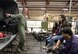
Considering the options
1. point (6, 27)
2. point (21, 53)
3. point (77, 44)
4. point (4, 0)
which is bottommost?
point (21, 53)

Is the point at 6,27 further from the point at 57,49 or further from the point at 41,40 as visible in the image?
the point at 41,40

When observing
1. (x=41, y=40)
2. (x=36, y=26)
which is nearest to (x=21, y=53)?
(x=41, y=40)


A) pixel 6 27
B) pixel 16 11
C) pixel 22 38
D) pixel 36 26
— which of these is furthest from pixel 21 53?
pixel 36 26

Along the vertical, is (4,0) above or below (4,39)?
above

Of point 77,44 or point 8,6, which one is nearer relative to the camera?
point 77,44

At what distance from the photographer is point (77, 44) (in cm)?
309

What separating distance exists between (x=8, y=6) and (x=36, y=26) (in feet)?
23.4

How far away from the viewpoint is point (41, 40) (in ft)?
29.0

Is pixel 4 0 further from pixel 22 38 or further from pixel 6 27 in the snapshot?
pixel 22 38

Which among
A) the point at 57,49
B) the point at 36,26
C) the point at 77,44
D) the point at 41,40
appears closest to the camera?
the point at 77,44

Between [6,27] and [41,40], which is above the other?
[6,27]

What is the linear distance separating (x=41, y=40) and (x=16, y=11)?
3.32 meters

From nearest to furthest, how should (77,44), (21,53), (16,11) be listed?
(77,44)
(21,53)
(16,11)

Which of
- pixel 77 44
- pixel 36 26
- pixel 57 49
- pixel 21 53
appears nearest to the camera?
pixel 77 44
